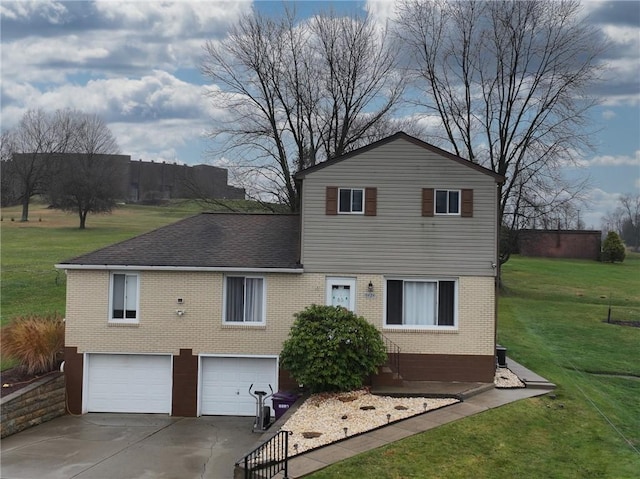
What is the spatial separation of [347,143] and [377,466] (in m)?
28.0

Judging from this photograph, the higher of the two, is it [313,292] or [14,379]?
[313,292]

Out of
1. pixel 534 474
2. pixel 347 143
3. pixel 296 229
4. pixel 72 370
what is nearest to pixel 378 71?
pixel 347 143

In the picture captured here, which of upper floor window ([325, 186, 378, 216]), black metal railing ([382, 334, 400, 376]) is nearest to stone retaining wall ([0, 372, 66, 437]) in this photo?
upper floor window ([325, 186, 378, 216])

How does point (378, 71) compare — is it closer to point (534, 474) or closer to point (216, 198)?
point (216, 198)

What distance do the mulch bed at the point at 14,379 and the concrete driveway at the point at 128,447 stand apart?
1283 mm

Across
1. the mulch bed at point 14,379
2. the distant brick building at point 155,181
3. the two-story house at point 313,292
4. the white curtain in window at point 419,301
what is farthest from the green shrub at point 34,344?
the distant brick building at point 155,181

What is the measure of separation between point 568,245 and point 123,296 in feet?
174

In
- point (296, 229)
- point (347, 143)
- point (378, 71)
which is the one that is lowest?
point (296, 229)

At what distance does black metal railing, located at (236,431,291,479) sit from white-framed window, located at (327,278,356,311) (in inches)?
258

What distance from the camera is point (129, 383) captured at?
60.2 feet

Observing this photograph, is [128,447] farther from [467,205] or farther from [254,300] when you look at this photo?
[467,205]

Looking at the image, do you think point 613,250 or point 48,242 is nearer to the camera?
point 48,242

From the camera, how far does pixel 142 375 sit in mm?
18312

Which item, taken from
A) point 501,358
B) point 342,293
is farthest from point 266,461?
point 501,358
